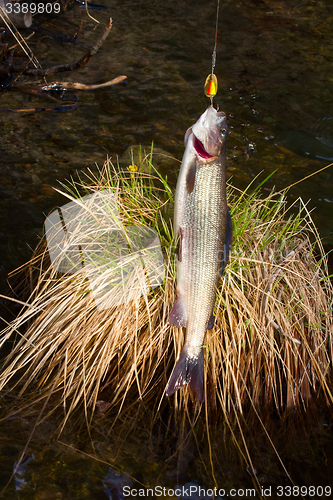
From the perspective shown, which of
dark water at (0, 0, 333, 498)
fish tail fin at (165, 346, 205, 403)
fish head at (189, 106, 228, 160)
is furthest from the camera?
dark water at (0, 0, 333, 498)

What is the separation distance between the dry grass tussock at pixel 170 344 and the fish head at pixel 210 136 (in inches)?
37.4

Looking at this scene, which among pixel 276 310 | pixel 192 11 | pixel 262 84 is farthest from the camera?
pixel 192 11

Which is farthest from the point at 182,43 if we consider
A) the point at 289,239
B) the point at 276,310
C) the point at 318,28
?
the point at 276,310

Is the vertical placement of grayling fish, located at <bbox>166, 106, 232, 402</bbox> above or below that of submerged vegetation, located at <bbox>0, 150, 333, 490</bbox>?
above

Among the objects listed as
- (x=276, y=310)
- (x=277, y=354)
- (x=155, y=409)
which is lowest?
(x=155, y=409)

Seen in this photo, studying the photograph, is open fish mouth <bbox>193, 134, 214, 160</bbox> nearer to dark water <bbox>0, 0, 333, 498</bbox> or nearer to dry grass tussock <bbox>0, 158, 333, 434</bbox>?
dry grass tussock <bbox>0, 158, 333, 434</bbox>

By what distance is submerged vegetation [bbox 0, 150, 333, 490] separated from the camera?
3.34 m

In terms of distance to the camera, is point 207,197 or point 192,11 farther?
point 192,11

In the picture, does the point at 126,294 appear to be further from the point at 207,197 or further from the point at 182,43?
the point at 182,43

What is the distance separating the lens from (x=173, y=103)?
7.91 m

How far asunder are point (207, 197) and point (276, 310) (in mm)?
1330

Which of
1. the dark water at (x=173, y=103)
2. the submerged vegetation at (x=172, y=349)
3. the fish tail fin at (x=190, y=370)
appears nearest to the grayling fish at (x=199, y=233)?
the fish tail fin at (x=190, y=370)

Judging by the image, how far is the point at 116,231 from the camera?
3.84m

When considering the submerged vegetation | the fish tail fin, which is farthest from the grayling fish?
the submerged vegetation
